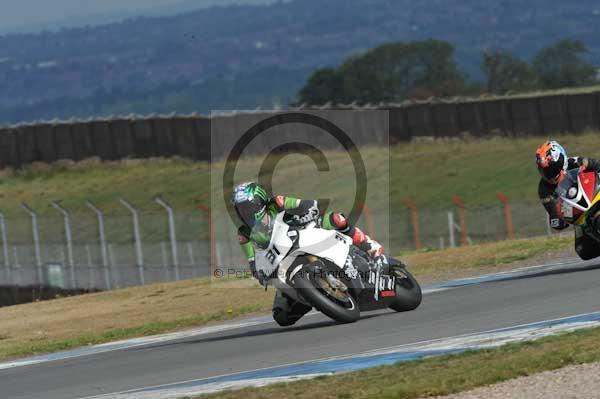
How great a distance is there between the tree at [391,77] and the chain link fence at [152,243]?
312ft

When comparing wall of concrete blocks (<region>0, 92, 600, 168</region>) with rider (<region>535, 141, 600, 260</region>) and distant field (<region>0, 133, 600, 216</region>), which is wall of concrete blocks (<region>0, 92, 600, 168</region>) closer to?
distant field (<region>0, 133, 600, 216</region>)

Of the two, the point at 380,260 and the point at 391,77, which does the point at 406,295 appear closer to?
the point at 380,260

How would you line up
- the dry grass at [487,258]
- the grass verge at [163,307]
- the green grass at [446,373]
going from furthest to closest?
the dry grass at [487,258] < the grass verge at [163,307] < the green grass at [446,373]

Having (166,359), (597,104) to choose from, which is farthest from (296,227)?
(597,104)

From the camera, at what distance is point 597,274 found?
56.0 feet

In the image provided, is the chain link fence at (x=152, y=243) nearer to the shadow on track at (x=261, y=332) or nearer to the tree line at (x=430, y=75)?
the shadow on track at (x=261, y=332)

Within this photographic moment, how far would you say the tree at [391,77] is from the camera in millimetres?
141750

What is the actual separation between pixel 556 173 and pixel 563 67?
12349 centimetres

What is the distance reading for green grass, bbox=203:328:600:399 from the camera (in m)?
11.0

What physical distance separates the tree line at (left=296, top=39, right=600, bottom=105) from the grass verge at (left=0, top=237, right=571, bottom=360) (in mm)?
91380

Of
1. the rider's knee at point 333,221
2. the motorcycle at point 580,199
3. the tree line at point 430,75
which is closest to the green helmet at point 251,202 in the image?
the rider's knee at point 333,221

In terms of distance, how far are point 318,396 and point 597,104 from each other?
1791 inches

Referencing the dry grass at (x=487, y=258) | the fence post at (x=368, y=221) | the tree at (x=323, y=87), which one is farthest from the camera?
the tree at (x=323, y=87)

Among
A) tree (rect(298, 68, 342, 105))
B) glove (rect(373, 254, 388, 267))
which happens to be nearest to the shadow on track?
glove (rect(373, 254, 388, 267))
